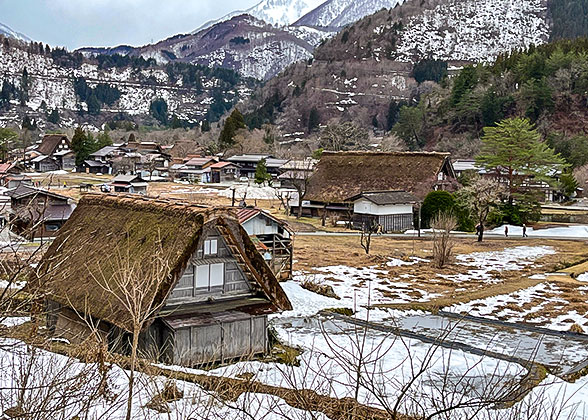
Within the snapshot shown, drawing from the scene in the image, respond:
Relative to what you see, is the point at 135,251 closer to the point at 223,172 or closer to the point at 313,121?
the point at 223,172

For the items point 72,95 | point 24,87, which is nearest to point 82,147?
point 24,87

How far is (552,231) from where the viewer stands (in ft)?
131

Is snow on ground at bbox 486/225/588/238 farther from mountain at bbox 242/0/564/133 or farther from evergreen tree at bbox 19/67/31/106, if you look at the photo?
evergreen tree at bbox 19/67/31/106

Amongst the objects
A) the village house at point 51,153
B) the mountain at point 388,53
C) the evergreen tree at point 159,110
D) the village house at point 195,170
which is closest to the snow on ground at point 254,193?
the village house at point 195,170

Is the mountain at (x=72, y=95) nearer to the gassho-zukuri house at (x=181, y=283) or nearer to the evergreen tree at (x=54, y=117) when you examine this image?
the evergreen tree at (x=54, y=117)

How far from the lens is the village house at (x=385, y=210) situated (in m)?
40.3

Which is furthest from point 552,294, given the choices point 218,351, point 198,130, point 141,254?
point 198,130

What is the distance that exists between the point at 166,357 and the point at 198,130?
114m

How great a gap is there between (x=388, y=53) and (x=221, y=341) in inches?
5327

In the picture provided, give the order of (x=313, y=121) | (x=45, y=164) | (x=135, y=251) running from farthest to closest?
1. (x=313, y=121)
2. (x=45, y=164)
3. (x=135, y=251)

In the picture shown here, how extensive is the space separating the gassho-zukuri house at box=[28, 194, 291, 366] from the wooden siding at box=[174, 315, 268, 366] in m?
0.02

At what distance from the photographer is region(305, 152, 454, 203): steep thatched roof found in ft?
146

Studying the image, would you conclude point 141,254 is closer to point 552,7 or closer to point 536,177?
point 536,177

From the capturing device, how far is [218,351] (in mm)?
13742
